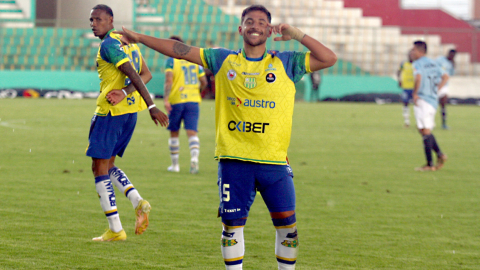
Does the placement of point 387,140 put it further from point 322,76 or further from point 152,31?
point 152,31

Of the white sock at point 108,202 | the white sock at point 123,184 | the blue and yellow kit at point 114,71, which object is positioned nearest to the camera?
the blue and yellow kit at point 114,71

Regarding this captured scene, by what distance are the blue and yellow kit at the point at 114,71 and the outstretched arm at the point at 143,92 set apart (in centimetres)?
6

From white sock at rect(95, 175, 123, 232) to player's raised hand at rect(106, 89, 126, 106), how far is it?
70 centimetres

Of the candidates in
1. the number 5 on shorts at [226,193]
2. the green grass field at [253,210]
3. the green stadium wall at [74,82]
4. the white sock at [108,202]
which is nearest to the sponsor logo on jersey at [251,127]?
the number 5 on shorts at [226,193]

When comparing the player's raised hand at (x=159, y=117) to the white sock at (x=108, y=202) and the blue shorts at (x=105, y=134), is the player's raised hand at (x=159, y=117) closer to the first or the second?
the blue shorts at (x=105, y=134)

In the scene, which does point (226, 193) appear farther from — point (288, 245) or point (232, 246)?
point (288, 245)

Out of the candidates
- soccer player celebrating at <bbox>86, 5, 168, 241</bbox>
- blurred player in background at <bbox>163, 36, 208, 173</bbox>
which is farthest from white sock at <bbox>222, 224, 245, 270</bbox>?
blurred player in background at <bbox>163, 36, 208, 173</bbox>

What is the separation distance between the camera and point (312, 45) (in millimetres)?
3963

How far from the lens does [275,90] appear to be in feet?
13.2

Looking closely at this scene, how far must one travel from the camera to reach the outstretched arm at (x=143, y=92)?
4895 mm

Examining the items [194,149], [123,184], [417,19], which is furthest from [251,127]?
[417,19]

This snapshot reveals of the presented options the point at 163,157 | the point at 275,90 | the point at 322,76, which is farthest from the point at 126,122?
the point at 322,76

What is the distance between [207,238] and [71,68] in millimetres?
27844

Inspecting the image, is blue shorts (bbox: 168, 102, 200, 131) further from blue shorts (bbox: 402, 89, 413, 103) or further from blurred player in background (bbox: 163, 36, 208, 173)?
blue shorts (bbox: 402, 89, 413, 103)
